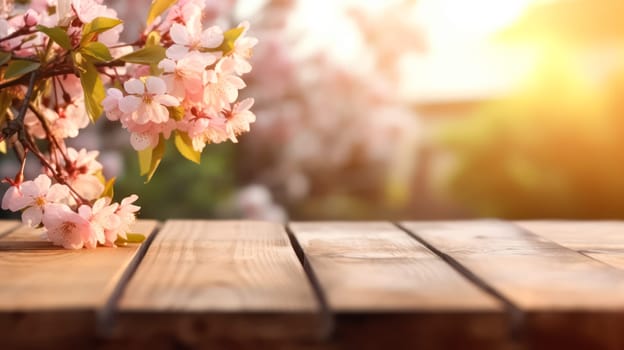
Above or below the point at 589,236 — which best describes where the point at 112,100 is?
above

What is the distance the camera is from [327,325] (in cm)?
86

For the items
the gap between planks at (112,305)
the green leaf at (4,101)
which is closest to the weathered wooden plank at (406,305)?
the gap between planks at (112,305)

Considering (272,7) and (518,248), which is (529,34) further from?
(518,248)

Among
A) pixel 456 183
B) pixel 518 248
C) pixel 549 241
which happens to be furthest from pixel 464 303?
pixel 456 183

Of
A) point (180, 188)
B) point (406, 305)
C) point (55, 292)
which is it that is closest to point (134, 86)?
point (55, 292)

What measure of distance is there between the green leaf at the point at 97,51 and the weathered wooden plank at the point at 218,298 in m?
0.26

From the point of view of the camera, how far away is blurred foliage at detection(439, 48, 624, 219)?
4.73 m

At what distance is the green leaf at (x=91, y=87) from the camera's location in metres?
1.27

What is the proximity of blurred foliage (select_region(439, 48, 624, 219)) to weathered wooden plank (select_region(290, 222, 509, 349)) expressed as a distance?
372 centimetres

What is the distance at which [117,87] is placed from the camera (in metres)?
1.35

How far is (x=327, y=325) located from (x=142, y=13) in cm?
327

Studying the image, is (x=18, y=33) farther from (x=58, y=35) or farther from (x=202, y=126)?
(x=202, y=126)

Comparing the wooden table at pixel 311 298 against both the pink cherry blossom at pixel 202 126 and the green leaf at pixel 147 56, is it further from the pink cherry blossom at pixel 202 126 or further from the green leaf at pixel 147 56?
the green leaf at pixel 147 56

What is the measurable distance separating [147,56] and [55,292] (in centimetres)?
43
